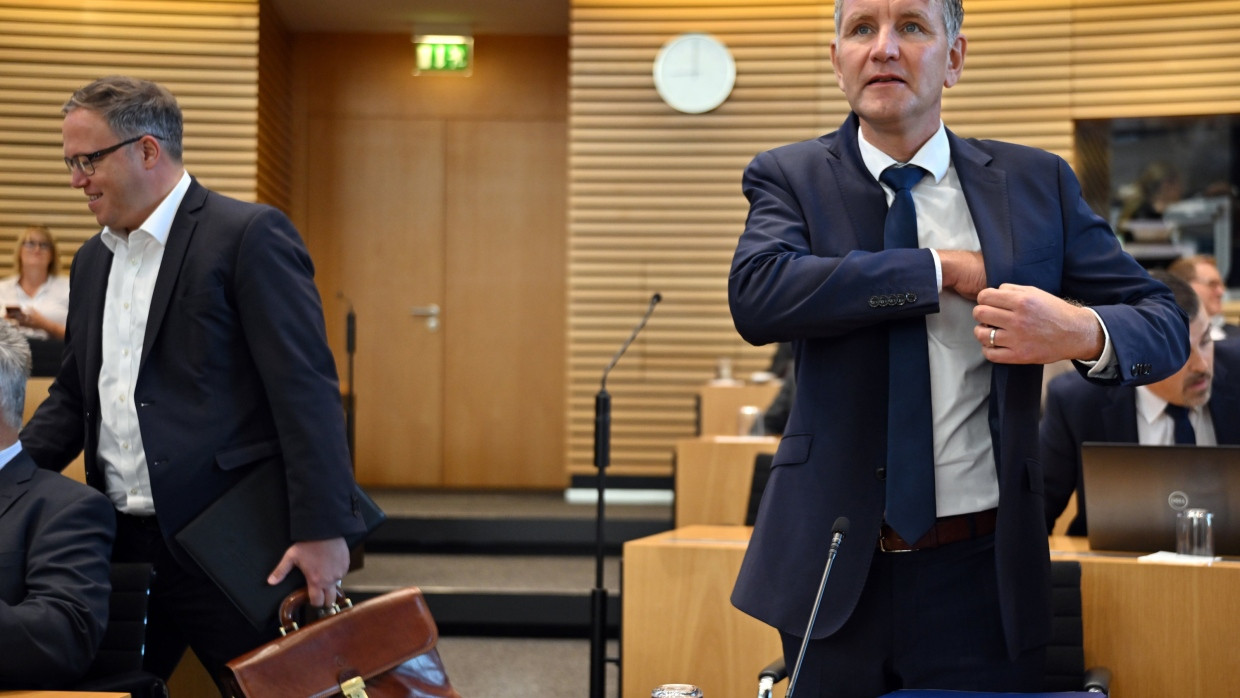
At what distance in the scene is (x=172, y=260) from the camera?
93.4 inches

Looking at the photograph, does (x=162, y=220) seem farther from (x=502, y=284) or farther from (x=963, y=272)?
(x=502, y=284)

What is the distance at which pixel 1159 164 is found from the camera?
Answer: 7762 mm

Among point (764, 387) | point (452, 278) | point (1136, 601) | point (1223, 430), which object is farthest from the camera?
point (452, 278)

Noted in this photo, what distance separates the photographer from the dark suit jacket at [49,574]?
2.05 m

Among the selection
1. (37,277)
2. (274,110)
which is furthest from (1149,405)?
(274,110)

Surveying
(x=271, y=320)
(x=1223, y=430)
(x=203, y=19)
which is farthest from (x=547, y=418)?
(x=271, y=320)

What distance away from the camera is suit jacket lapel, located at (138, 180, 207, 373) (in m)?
2.34

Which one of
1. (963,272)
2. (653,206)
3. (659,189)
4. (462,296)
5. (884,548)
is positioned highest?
(659,189)

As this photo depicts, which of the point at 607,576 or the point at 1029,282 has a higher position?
the point at 1029,282

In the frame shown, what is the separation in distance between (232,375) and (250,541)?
1.07ft

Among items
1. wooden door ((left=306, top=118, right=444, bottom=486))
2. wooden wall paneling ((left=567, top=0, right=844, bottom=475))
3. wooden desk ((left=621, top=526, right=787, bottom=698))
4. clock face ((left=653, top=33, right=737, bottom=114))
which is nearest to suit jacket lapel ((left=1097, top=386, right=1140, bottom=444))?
wooden desk ((left=621, top=526, right=787, bottom=698))

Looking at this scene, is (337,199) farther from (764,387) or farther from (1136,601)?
(1136,601)

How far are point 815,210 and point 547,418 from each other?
7379mm

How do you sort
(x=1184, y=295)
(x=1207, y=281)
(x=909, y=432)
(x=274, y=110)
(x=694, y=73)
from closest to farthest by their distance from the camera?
1. (x=909, y=432)
2. (x=1184, y=295)
3. (x=1207, y=281)
4. (x=694, y=73)
5. (x=274, y=110)
